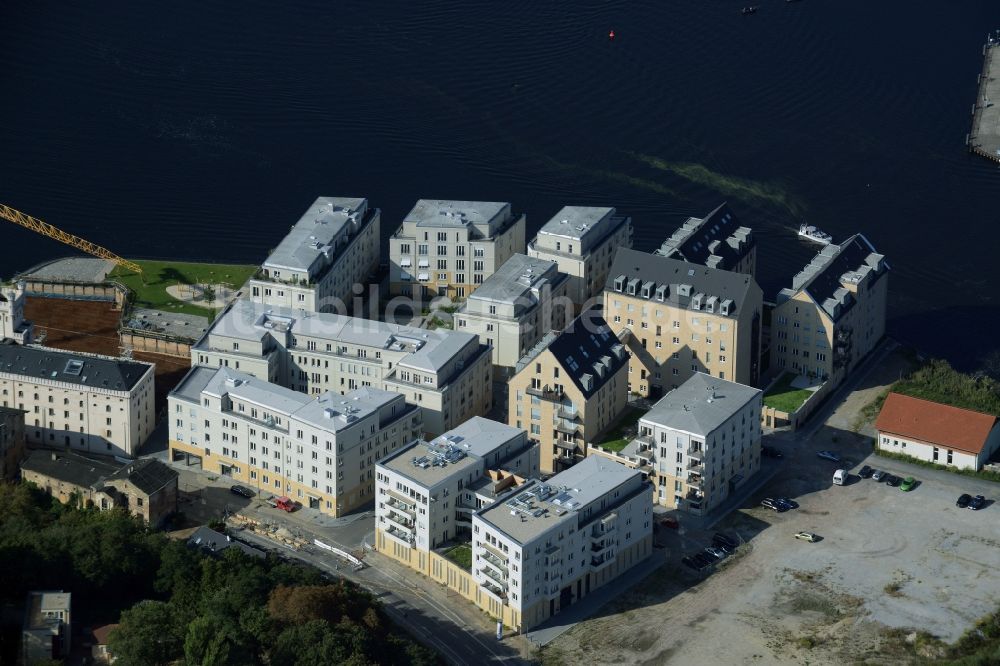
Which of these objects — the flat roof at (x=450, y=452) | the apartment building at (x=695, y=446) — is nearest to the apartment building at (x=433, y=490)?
the flat roof at (x=450, y=452)

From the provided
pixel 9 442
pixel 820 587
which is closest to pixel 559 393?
pixel 820 587

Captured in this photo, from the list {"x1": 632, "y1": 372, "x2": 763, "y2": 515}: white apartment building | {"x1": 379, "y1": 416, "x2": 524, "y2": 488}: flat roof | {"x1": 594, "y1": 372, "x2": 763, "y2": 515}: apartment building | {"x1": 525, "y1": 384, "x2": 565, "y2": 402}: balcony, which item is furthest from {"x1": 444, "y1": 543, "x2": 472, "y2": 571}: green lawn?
{"x1": 632, "y1": 372, "x2": 763, "y2": 515}: white apartment building

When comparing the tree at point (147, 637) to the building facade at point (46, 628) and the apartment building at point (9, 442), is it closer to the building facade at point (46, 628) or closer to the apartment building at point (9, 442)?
the building facade at point (46, 628)

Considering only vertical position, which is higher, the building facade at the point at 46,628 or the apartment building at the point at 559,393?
the apartment building at the point at 559,393

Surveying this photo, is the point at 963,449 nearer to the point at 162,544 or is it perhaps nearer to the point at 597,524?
the point at 597,524

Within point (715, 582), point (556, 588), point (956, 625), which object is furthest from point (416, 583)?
point (956, 625)

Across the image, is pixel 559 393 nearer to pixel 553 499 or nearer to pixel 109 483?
pixel 553 499

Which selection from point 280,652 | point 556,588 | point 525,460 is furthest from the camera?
point 525,460
